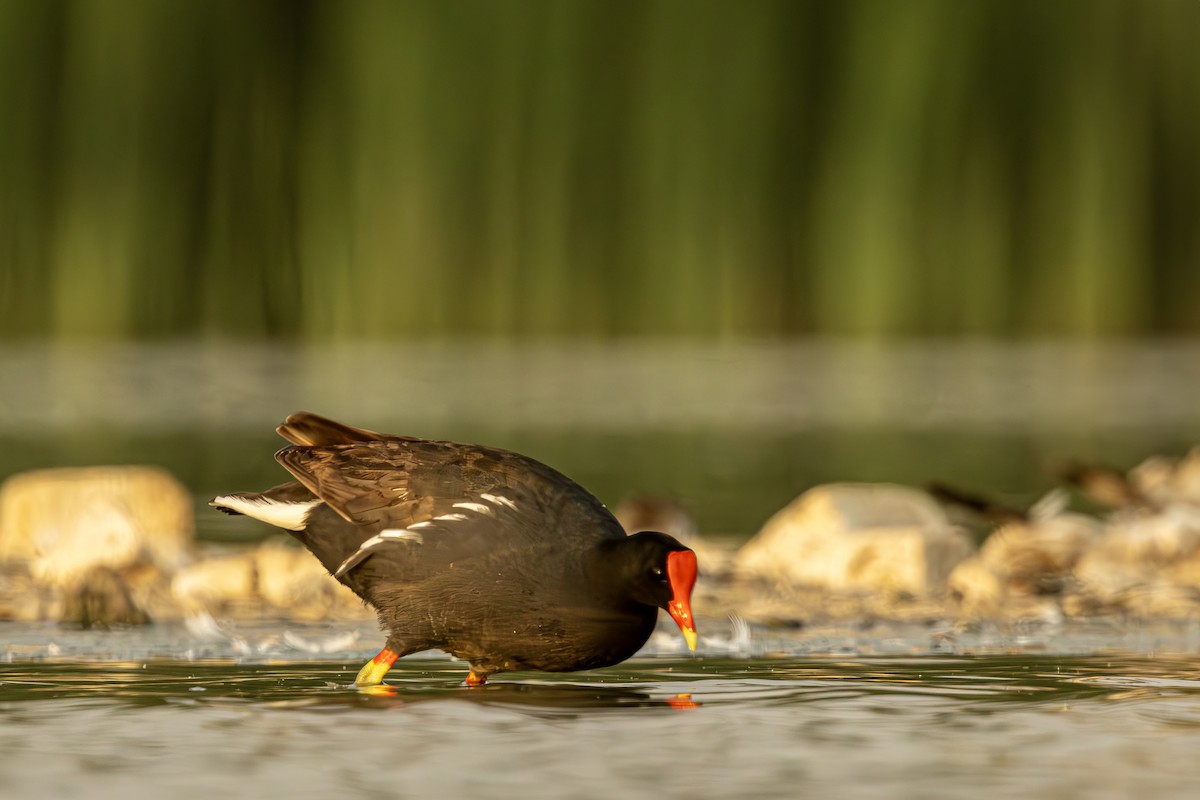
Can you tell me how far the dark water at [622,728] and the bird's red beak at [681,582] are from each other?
0.24 metres

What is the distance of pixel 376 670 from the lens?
714 centimetres

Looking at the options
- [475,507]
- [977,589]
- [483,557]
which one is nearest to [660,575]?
[483,557]

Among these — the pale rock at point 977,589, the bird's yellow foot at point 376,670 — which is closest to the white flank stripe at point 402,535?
the bird's yellow foot at point 376,670

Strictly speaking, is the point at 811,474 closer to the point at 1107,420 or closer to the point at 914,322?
the point at 914,322

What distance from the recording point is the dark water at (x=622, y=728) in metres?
5.14

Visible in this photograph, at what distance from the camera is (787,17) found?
18234mm

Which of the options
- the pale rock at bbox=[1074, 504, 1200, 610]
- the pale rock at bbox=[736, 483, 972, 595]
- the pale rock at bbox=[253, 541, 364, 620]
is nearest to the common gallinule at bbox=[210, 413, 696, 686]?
the pale rock at bbox=[253, 541, 364, 620]

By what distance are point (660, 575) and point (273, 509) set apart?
5.75ft

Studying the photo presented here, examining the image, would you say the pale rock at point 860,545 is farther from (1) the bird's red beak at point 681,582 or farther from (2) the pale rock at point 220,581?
(1) the bird's red beak at point 681,582

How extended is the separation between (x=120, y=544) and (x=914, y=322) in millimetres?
9426

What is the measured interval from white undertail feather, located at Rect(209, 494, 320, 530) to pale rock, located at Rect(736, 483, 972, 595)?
3.54m

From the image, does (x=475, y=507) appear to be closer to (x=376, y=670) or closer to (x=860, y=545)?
(x=376, y=670)

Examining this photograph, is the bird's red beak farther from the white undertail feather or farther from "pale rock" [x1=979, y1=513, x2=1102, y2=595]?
"pale rock" [x1=979, y1=513, x2=1102, y2=595]

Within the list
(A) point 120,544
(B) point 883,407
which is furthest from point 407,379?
(A) point 120,544
